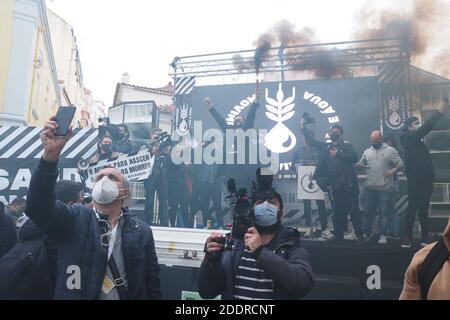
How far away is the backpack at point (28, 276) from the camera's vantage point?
226 cm

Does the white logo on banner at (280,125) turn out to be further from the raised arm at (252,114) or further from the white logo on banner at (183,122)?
the white logo on banner at (183,122)

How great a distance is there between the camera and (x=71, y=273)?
215 centimetres

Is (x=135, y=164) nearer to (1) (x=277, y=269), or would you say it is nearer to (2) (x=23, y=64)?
(2) (x=23, y=64)

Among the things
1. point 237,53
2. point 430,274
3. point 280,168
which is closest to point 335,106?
point 280,168

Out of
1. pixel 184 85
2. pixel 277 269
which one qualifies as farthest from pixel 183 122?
pixel 277 269

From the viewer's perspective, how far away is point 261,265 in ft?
6.60

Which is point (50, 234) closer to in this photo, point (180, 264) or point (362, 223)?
point (180, 264)

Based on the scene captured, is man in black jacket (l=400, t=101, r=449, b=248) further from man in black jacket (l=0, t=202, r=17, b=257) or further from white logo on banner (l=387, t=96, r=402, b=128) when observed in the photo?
man in black jacket (l=0, t=202, r=17, b=257)

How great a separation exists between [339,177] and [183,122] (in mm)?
1463

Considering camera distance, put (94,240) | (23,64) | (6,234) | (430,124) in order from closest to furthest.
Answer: (94,240) < (6,234) < (430,124) < (23,64)

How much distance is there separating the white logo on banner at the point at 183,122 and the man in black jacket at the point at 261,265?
1389mm

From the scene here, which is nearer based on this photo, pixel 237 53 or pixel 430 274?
pixel 430 274

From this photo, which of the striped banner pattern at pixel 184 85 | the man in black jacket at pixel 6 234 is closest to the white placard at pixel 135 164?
the striped banner pattern at pixel 184 85
